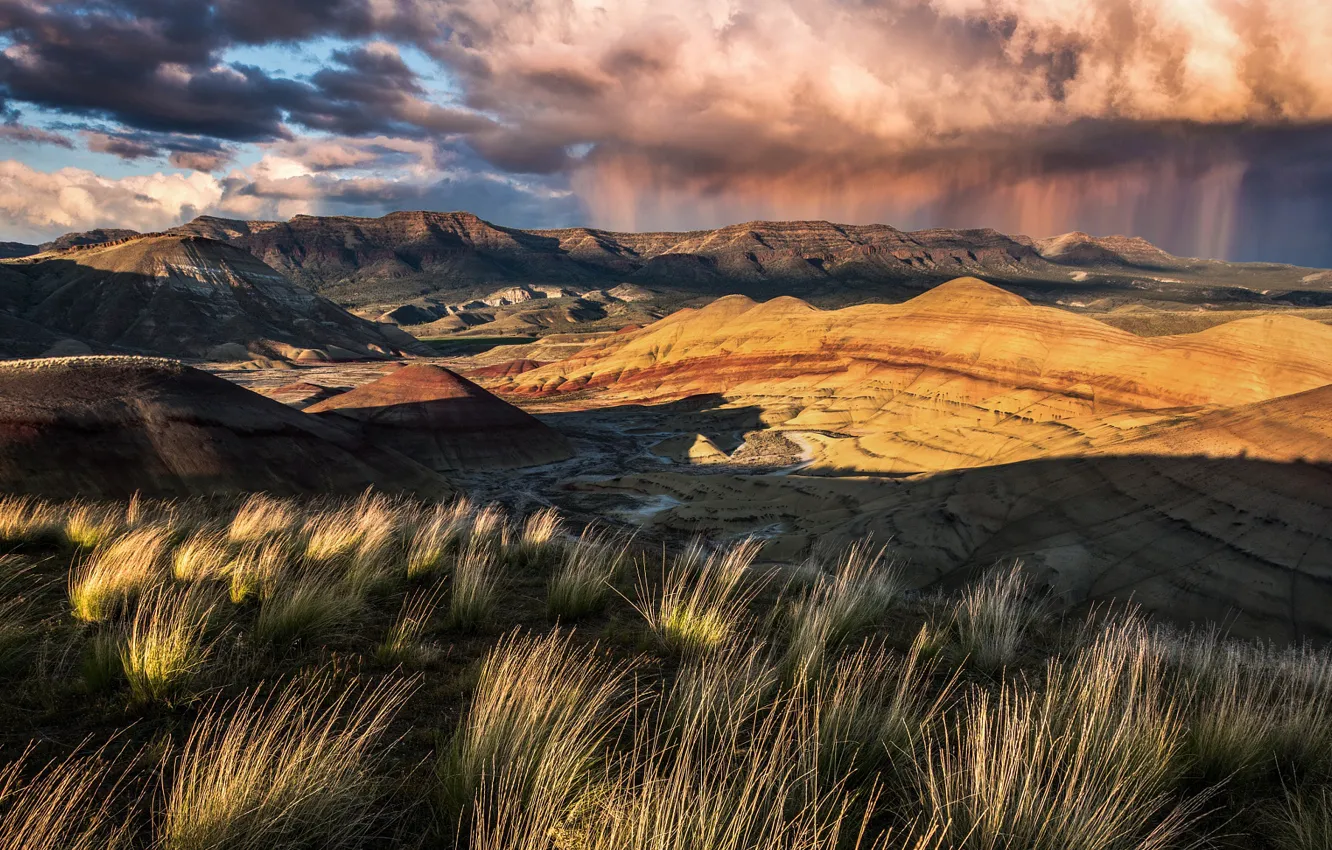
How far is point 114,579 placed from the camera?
5.45 meters

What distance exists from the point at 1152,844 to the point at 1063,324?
60.6 metres

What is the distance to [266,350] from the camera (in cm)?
11794

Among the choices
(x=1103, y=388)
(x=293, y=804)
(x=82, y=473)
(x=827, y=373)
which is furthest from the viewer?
(x=827, y=373)

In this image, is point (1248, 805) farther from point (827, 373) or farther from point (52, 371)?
point (827, 373)

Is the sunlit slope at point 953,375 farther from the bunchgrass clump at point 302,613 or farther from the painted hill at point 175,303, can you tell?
the painted hill at point 175,303

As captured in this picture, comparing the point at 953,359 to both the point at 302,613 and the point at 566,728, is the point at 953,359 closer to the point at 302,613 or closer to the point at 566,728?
the point at 302,613

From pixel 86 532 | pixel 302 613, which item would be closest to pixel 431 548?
pixel 302 613

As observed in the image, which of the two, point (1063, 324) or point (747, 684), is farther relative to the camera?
point (1063, 324)

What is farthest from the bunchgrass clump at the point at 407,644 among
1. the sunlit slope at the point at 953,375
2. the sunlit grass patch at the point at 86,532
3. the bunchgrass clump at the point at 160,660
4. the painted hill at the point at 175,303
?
the painted hill at the point at 175,303

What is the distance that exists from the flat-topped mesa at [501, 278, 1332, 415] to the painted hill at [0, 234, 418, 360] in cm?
5770

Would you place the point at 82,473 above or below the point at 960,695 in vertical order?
below

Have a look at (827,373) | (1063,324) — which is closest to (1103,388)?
(1063,324)

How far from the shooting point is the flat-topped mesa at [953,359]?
4056 cm

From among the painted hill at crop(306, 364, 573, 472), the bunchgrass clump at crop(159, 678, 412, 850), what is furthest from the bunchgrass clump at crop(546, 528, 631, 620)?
the painted hill at crop(306, 364, 573, 472)
